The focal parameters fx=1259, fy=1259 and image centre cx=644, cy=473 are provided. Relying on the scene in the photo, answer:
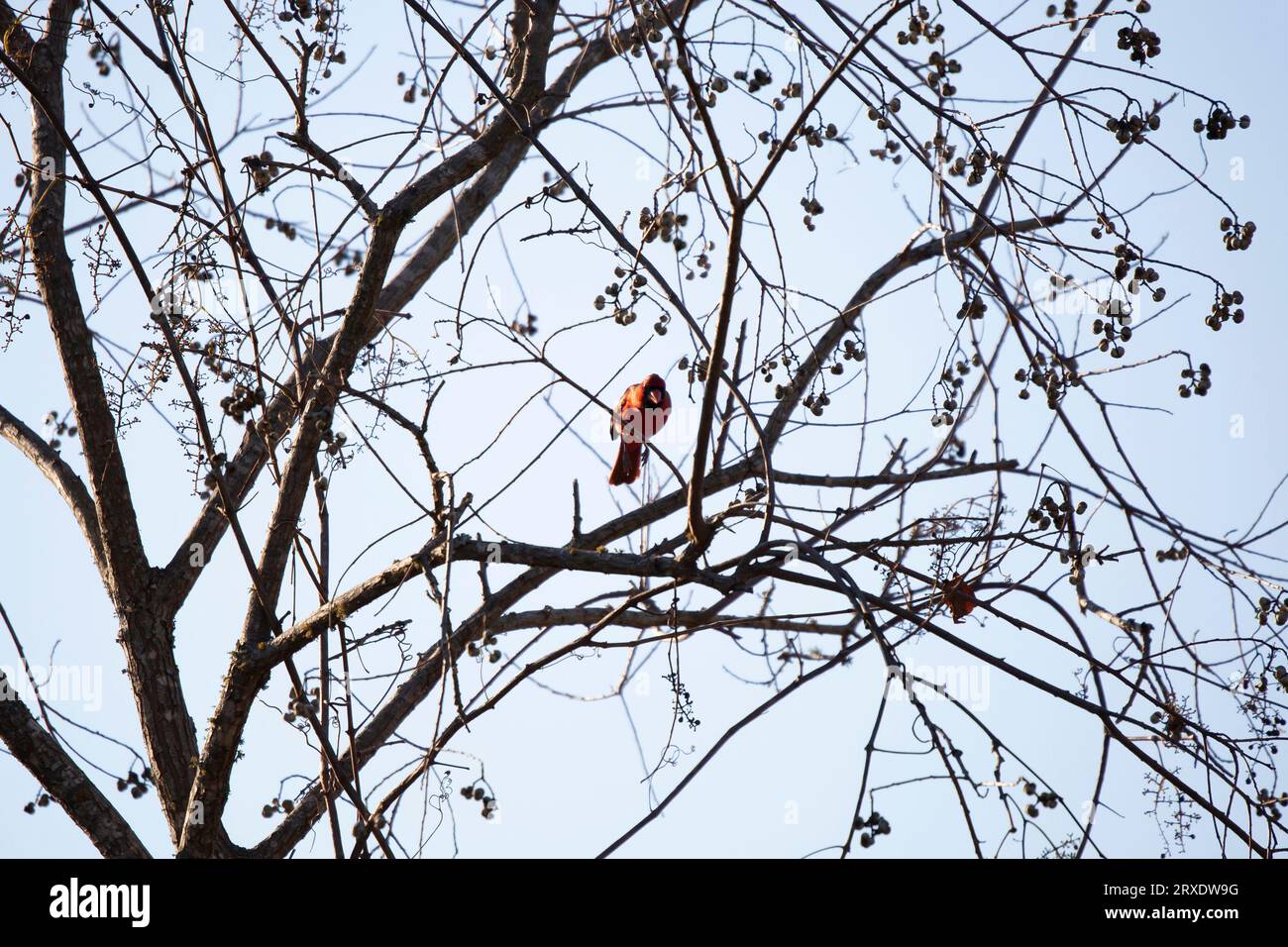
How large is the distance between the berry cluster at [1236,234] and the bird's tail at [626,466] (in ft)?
6.13

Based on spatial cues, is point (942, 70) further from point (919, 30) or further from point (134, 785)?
point (134, 785)

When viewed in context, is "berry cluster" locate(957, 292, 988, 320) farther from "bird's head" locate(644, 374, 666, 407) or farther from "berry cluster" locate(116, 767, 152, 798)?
"berry cluster" locate(116, 767, 152, 798)

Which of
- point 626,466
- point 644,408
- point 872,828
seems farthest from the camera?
point 626,466

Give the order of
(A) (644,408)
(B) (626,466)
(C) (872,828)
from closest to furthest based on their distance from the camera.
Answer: (C) (872,828), (A) (644,408), (B) (626,466)

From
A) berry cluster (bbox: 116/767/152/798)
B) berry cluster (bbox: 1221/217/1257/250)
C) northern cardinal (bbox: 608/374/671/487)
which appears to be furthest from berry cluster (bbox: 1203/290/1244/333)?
berry cluster (bbox: 116/767/152/798)

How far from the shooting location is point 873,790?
2555 millimetres

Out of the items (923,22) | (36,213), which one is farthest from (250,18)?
(923,22)

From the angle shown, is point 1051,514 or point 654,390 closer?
point 1051,514

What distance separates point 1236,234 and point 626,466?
1978 millimetres

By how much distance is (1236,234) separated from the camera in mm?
2910

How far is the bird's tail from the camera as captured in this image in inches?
163

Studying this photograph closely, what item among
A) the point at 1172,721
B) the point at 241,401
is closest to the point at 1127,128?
the point at 1172,721

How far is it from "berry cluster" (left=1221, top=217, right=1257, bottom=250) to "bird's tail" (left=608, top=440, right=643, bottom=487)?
6.13 feet

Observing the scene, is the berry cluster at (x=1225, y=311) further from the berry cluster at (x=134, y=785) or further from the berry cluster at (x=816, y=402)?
the berry cluster at (x=134, y=785)
